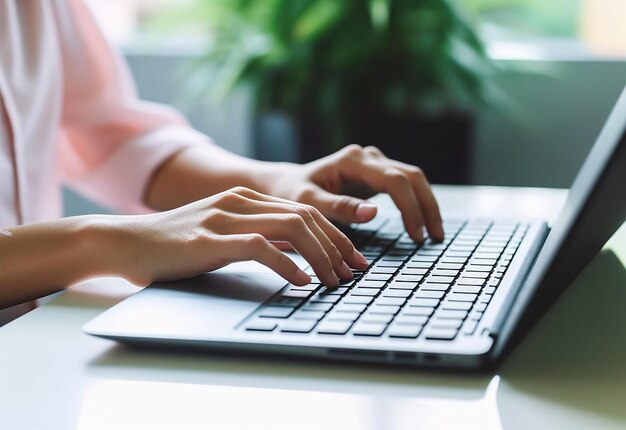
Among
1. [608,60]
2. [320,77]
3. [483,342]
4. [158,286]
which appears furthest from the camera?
[608,60]

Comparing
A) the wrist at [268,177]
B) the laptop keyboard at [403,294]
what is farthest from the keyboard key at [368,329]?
the wrist at [268,177]

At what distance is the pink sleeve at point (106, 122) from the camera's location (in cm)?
103

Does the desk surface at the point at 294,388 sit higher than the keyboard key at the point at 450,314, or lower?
lower

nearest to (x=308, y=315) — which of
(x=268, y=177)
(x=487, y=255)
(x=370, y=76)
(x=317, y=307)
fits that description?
(x=317, y=307)

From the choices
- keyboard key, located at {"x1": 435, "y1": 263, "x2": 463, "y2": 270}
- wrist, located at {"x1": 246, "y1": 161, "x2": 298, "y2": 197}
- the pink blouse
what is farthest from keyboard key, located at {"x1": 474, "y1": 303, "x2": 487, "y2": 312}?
the pink blouse

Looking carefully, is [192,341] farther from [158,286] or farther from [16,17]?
[16,17]

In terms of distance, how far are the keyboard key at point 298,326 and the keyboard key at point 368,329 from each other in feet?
0.08

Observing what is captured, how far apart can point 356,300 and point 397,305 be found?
0.03 meters

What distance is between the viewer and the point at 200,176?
959mm

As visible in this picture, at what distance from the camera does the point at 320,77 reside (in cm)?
194

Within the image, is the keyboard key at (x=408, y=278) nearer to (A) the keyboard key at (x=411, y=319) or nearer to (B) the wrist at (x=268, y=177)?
(A) the keyboard key at (x=411, y=319)

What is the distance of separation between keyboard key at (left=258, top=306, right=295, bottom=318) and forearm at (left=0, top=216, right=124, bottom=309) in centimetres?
14

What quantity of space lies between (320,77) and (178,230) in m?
1.39

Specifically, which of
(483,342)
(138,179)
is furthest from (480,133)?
(483,342)
